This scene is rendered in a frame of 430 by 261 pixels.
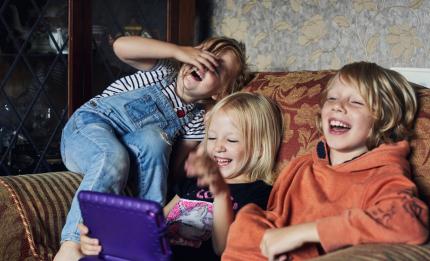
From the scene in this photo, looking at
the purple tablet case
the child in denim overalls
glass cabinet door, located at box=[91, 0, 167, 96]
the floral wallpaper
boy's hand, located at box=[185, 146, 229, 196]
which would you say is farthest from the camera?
glass cabinet door, located at box=[91, 0, 167, 96]

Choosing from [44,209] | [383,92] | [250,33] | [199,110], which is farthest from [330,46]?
[44,209]

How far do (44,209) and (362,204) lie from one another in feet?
2.43

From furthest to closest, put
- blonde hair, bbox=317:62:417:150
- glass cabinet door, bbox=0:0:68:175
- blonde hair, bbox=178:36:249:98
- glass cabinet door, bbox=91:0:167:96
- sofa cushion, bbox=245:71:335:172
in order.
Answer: glass cabinet door, bbox=91:0:167:96, glass cabinet door, bbox=0:0:68:175, blonde hair, bbox=178:36:249:98, sofa cushion, bbox=245:71:335:172, blonde hair, bbox=317:62:417:150

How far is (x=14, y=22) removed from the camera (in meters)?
2.13

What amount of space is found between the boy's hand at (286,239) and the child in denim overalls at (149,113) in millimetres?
515

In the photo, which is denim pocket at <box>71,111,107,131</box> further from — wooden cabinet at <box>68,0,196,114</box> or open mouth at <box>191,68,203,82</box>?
wooden cabinet at <box>68,0,196,114</box>

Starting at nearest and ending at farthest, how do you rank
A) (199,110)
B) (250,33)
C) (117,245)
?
(117,245) < (199,110) < (250,33)

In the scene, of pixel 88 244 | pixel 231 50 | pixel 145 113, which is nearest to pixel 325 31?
pixel 231 50

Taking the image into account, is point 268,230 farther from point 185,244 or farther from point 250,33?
point 250,33

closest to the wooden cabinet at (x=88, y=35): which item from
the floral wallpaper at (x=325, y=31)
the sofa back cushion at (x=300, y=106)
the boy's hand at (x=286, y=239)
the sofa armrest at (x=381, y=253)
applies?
the floral wallpaper at (x=325, y=31)

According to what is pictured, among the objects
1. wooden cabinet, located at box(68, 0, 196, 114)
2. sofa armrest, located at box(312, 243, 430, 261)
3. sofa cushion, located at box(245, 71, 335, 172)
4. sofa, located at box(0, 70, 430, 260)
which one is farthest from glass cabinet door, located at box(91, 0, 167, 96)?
sofa armrest, located at box(312, 243, 430, 261)

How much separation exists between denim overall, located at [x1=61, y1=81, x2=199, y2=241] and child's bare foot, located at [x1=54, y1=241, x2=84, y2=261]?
9cm

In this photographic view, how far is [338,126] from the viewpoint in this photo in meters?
1.38

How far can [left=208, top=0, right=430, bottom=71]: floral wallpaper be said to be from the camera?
1.91 metres
